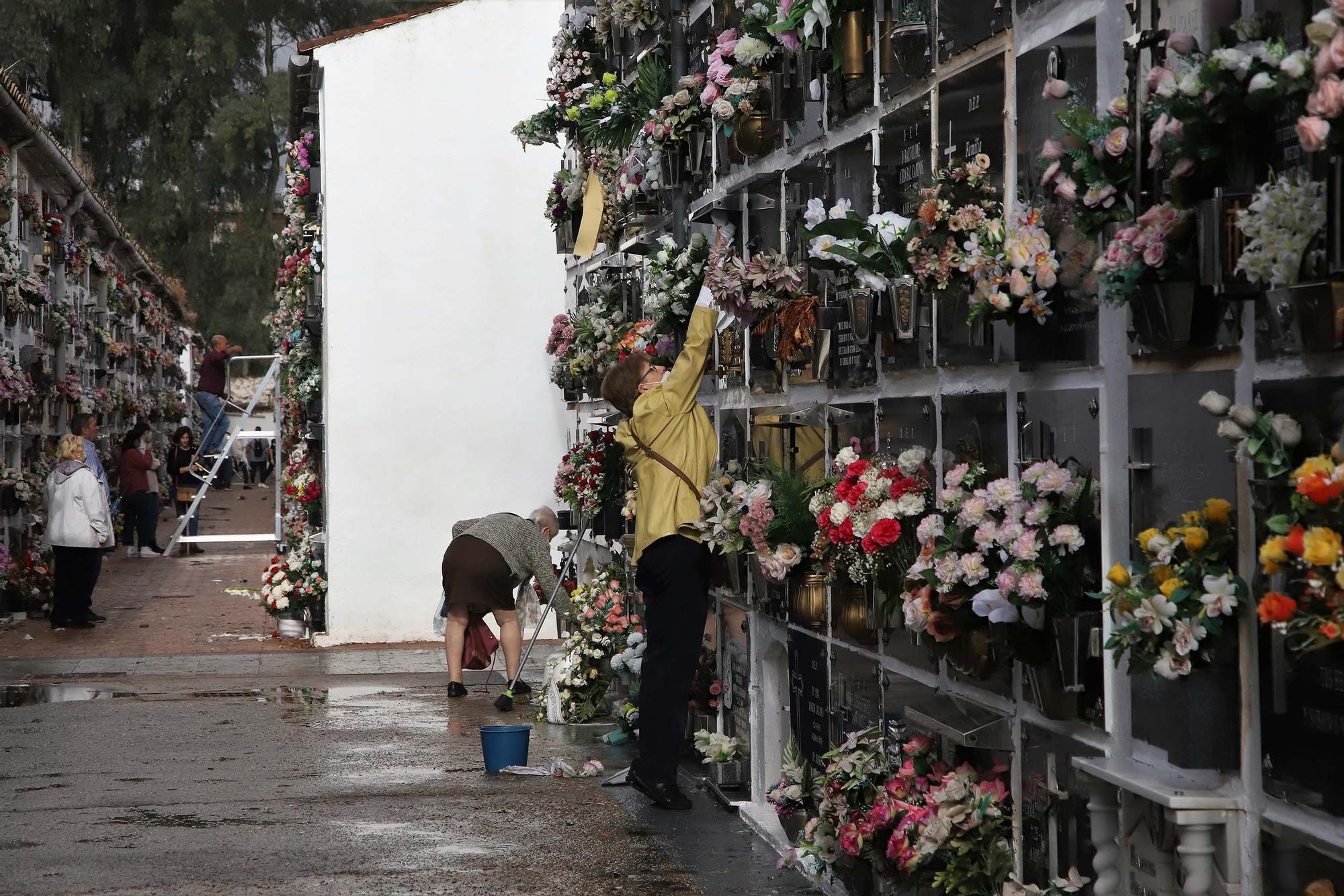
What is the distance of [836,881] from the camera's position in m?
5.75

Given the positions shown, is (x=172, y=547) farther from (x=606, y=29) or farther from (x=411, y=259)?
(x=606, y=29)

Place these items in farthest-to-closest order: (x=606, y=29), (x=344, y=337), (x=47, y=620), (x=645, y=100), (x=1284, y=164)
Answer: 1. (x=47, y=620)
2. (x=344, y=337)
3. (x=606, y=29)
4. (x=645, y=100)
5. (x=1284, y=164)

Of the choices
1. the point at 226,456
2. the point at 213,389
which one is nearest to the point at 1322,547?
the point at 226,456

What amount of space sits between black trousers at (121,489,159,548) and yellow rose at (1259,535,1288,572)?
23.1m

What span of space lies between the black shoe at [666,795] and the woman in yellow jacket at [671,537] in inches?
6.1

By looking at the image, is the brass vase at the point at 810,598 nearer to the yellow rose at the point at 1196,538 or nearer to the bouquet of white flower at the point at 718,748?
the bouquet of white flower at the point at 718,748

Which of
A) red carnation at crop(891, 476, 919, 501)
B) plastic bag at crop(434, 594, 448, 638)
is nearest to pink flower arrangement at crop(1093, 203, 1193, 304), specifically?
red carnation at crop(891, 476, 919, 501)

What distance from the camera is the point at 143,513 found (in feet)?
81.1

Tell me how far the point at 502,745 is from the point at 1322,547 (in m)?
5.97

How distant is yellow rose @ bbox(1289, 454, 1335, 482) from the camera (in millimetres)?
2713

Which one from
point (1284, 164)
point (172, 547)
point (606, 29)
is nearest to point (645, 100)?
point (606, 29)

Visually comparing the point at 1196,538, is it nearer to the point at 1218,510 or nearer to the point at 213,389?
the point at 1218,510

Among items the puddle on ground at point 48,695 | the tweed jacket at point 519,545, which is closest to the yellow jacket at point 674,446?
the tweed jacket at point 519,545

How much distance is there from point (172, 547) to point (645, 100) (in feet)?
58.1
